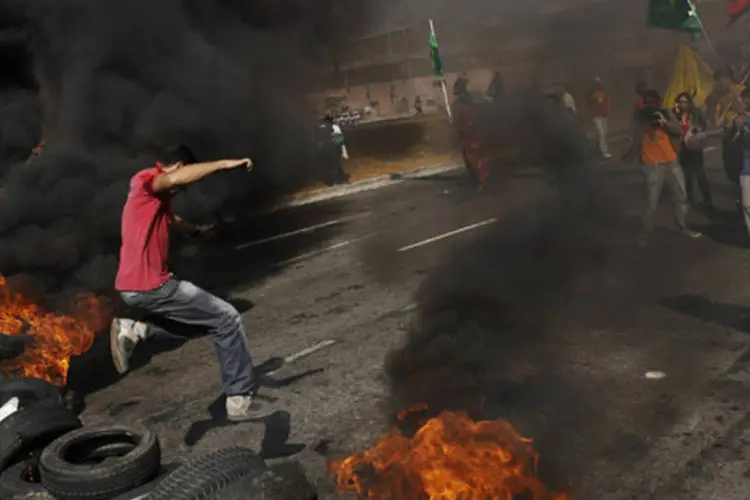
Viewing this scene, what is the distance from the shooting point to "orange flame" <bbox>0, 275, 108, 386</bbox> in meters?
5.56

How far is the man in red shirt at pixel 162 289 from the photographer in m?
4.56

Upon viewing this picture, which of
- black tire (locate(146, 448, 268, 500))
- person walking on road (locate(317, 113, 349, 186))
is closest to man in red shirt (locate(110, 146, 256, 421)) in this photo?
black tire (locate(146, 448, 268, 500))

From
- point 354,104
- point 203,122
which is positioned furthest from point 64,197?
point 354,104

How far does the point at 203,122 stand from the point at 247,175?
2.28 metres

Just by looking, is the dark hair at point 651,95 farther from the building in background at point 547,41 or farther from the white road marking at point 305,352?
the white road marking at point 305,352

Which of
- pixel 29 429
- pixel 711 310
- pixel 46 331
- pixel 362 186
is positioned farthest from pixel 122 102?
pixel 362 186

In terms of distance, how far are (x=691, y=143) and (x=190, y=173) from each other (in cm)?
829

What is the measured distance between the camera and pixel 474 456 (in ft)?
12.0

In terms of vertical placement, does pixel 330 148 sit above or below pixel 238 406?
above

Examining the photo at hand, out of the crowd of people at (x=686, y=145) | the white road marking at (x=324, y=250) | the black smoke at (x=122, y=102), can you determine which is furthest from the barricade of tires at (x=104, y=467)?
the crowd of people at (x=686, y=145)

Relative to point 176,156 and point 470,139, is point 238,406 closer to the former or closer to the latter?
point 176,156

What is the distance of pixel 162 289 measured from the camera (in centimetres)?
468

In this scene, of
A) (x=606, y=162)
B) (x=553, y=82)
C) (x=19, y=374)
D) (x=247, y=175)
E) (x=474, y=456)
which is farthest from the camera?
(x=606, y=162)

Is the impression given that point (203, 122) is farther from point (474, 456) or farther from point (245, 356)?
point (474, 456)
